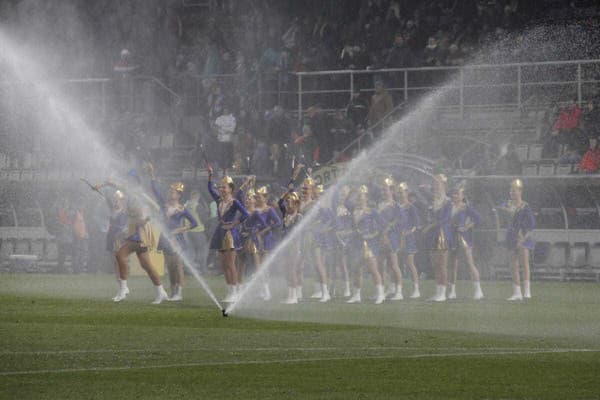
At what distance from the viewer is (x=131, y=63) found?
147ft

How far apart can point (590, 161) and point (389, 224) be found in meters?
6.98

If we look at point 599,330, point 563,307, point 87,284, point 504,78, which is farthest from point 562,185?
point 599,330

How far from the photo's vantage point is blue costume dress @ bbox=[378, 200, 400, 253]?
96.0 ft

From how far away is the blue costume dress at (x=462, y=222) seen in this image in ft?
96.4

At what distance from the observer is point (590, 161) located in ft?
112

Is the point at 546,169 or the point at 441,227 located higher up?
the point at 546,169

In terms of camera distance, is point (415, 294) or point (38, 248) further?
point (38, 248)

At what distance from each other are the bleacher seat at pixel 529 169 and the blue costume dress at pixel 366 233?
7.68 meters

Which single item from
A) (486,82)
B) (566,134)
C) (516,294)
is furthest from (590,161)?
(516,294)

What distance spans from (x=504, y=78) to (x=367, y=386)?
24.3 metres

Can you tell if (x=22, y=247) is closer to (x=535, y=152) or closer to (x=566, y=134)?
(x=535, y=152)

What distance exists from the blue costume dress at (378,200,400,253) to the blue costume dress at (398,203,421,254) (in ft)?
0.64

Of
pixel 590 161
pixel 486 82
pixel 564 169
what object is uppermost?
pixel 486 82

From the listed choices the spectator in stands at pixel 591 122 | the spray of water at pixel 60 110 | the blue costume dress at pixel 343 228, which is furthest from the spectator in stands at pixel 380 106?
the blue costume dress at pixel 343 228
